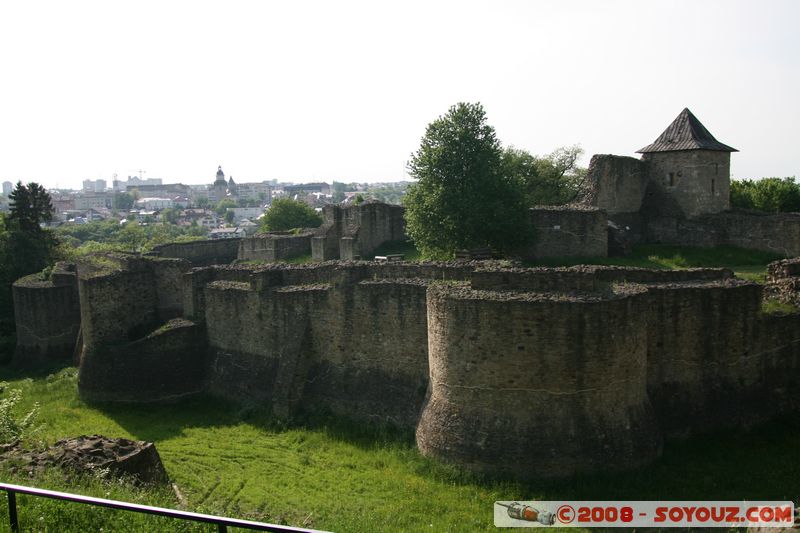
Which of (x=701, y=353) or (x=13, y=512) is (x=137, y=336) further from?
(x=701, y=353)

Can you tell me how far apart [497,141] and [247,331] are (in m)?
13.1

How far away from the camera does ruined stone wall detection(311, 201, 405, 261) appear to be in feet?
113

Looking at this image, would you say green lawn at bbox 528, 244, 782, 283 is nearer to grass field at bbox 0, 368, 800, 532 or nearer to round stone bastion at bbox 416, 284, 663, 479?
grass field at bbox 0, 368, 800, 532

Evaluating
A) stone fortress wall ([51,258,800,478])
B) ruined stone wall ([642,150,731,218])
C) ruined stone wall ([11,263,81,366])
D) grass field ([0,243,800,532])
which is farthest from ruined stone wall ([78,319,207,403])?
ruined stone wall ([642,150,731,218])

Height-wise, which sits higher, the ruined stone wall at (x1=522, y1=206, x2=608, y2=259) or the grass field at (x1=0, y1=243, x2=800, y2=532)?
the ruined stone wall at (x1=522, y1=206, x2=608, y2=259)

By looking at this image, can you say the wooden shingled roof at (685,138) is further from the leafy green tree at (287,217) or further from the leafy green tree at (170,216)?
the leafy green tree at (170,216)

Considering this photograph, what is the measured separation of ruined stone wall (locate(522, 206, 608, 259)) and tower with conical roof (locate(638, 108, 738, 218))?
4.44 m

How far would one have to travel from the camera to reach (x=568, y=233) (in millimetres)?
25625

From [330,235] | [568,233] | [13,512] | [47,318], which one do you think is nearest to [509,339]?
[13,512]

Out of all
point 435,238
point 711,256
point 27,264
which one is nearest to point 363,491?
point 435,238

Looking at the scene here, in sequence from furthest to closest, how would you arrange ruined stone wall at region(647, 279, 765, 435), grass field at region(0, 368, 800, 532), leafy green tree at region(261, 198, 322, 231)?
1. leafy green tree at region(261, 198, 322, 231)
2. ruined stone wall at region(647, 279, 765, 435)
3. grass field at region(0, 368, 800, 532)

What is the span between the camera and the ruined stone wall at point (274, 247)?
3725cm

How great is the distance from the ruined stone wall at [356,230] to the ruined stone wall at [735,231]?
13.0 metres

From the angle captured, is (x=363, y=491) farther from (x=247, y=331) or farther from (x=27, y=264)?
(x=27, y=264)
